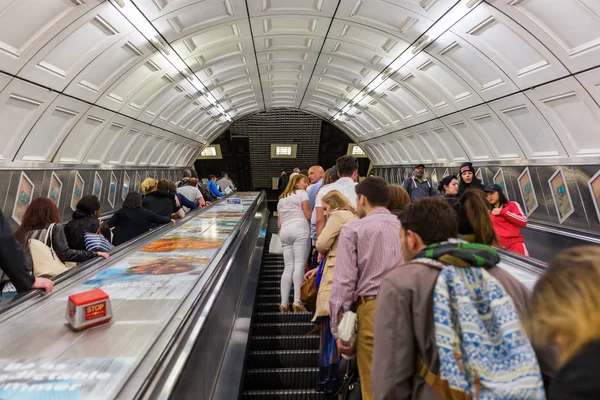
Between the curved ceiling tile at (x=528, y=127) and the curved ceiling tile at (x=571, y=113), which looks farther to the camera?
the curved ceiling tile at (x=528, y=127)

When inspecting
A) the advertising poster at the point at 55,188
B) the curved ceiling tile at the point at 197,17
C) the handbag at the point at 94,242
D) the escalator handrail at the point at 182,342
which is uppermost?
the curved ceiling tile at the point at 197,17

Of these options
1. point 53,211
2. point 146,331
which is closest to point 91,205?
point 53,211

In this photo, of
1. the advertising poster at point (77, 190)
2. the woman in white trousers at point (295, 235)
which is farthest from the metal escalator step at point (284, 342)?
the advertising poster at point (77, 190)

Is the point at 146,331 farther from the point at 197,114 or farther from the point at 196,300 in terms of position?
the point at 197,114

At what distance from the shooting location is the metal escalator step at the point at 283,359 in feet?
12.9

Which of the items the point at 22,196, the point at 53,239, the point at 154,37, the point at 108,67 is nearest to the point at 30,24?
the point at 108,67

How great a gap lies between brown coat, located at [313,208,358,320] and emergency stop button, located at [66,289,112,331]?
1.38 m

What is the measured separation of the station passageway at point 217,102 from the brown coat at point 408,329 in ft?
2.84

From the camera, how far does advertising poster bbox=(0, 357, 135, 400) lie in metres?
1.41

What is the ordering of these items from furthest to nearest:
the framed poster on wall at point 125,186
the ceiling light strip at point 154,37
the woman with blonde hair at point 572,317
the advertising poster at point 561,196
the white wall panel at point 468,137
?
1. the framed poster on wall at point 125,186
2. the white wall panel at point 468,137
3. the advertising poster at point 561,196
4. the ceiling light strip at point 154,37
5. the woman with blonde hair at point 572,317

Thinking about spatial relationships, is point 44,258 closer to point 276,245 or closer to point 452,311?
point 276,245

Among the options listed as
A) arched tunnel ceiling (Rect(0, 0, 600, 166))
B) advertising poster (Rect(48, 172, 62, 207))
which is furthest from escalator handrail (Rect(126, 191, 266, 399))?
advertising poster (Rect(48, 172, 62, 207))

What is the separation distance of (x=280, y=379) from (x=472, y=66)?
6.72 metres

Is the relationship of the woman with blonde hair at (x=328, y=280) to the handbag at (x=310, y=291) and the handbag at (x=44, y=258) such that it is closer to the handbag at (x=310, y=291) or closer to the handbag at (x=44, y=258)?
the handbag at (x=310, y=291)
